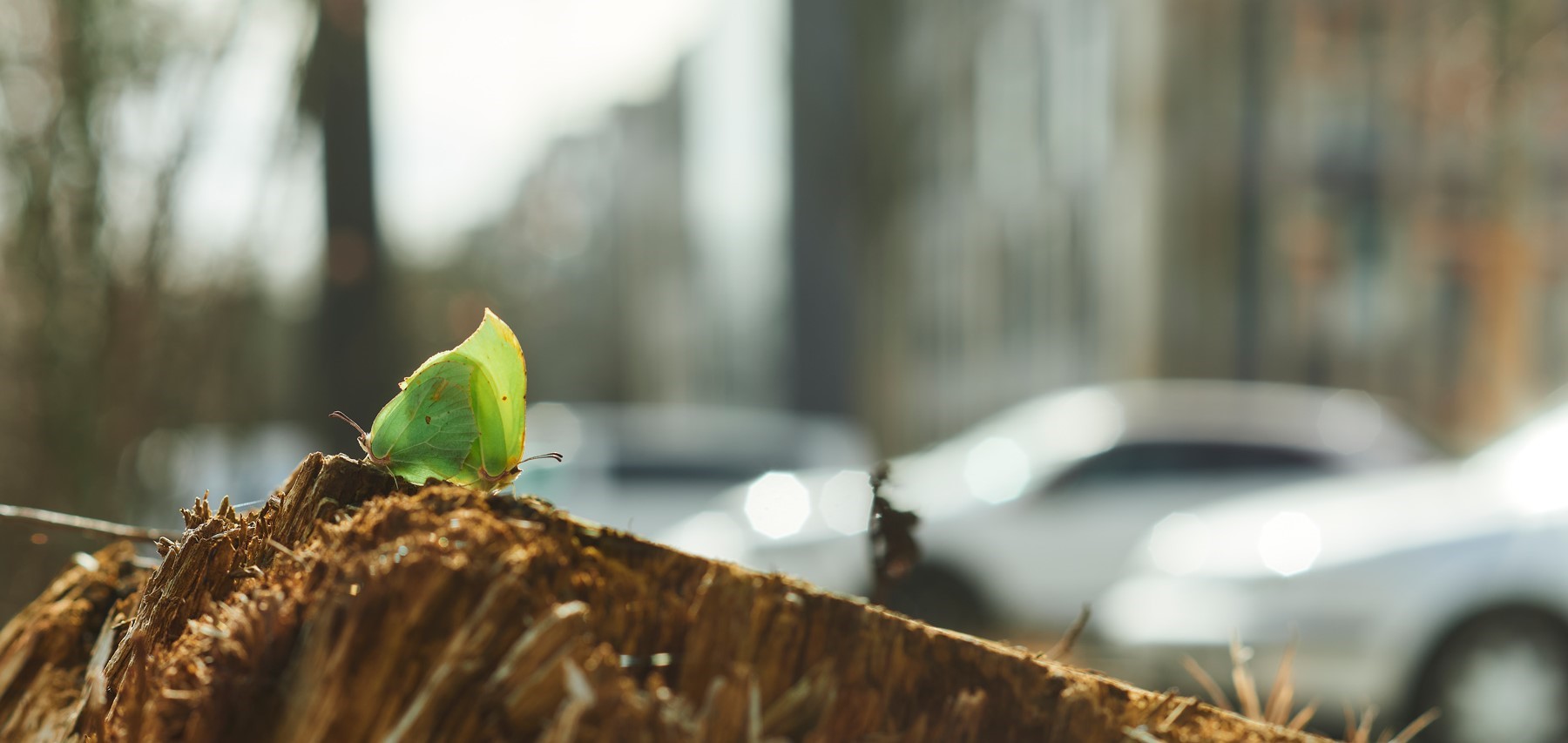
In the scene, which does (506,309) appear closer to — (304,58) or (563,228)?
(563,228)

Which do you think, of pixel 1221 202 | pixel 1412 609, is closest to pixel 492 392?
pixel 1412 609

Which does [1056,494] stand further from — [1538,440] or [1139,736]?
[1139,736]

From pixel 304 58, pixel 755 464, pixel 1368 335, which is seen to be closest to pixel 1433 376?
pixel 1368 335

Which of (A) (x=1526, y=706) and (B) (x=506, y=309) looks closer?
(A) (x=1526, y=706)

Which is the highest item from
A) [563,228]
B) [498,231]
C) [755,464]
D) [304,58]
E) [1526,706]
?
[498,231]

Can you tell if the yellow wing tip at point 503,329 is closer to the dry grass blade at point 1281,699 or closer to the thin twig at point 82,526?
the thin twig at point 82,526

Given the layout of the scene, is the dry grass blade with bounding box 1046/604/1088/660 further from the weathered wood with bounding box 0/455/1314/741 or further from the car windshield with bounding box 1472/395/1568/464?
the car windshield with bounding box 1472/395/1568/464
